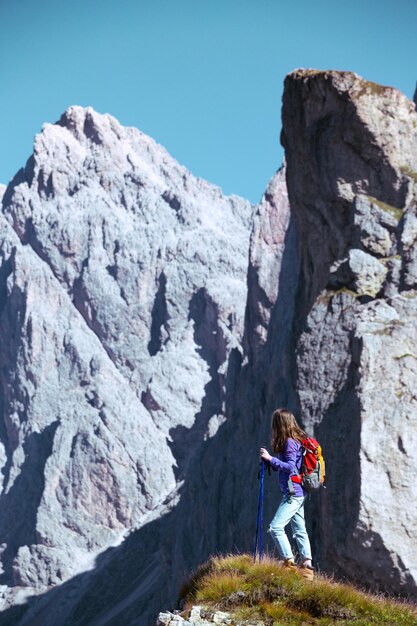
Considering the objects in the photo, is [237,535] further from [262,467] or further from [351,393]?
[262,467]

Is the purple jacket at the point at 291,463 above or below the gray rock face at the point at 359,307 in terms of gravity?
below

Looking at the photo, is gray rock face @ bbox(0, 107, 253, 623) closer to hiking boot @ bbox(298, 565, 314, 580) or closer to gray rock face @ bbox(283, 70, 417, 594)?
gray rock face @ bbox(283, 70, 417, 594)

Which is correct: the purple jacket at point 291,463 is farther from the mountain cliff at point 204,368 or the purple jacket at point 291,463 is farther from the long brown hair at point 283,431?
→ the mountain cliff at point 204,368

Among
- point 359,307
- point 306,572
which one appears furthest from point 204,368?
point 306,572

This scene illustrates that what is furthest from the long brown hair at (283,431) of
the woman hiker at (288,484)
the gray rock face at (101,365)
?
the gray rock face at (101,365)

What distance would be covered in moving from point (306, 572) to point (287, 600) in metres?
1.05

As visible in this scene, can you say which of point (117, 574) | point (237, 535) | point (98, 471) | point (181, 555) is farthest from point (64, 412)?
point (237, 535)

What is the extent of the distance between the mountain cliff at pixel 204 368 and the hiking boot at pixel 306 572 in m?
19.0

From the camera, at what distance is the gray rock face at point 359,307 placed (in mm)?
35969

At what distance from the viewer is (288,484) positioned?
1669 centimetres

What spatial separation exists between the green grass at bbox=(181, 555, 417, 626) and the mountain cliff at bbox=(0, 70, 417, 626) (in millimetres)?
19686

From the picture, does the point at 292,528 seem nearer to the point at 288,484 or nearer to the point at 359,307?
the point at 288,484

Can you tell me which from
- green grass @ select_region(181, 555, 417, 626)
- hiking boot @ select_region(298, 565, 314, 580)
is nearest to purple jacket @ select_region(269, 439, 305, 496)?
hiking boot @ select_region(298, 565, 314, 580)

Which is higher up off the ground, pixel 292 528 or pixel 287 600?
pixel 292 528
